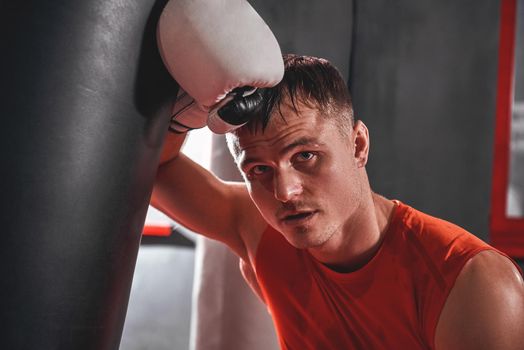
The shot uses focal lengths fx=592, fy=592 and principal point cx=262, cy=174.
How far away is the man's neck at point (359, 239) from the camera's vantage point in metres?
1.08

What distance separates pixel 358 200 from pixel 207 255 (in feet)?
1.88

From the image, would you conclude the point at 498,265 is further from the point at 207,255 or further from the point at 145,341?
the point at 145,341

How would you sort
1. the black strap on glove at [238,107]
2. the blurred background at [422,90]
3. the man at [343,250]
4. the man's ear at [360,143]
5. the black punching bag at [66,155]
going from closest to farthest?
the black punching bag at [66,155] → the black strap on glove at [238,107] → the man at [343,250] → the man's ear at [360,143] → the blurred background at [422,90]

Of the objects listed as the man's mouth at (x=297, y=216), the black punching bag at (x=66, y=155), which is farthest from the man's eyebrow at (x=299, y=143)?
the black punching bag at (x=66, y=155)

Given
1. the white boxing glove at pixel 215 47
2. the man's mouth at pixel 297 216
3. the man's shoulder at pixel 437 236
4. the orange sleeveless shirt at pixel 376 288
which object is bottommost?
the orange sleeveless shirt at pixel 376 288

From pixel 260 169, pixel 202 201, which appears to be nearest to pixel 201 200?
pixel 202 201

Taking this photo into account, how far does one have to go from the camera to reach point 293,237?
3.37 ft

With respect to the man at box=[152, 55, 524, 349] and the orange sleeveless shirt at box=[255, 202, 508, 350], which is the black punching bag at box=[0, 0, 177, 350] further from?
the orange sleeveless shirt at box=[255, 202, 508, 350]

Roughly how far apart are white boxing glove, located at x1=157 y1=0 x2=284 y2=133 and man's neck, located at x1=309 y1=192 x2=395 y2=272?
16.2 inches

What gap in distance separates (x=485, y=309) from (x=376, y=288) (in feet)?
0.66

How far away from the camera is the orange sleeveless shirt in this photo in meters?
0.97

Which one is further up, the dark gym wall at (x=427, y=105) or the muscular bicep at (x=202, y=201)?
the dark gym wall at (x=427, y=105)

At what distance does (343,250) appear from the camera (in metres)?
1.10

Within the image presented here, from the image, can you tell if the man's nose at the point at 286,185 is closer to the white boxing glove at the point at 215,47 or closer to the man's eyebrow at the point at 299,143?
the man's eyebrow at the point at 299,143
